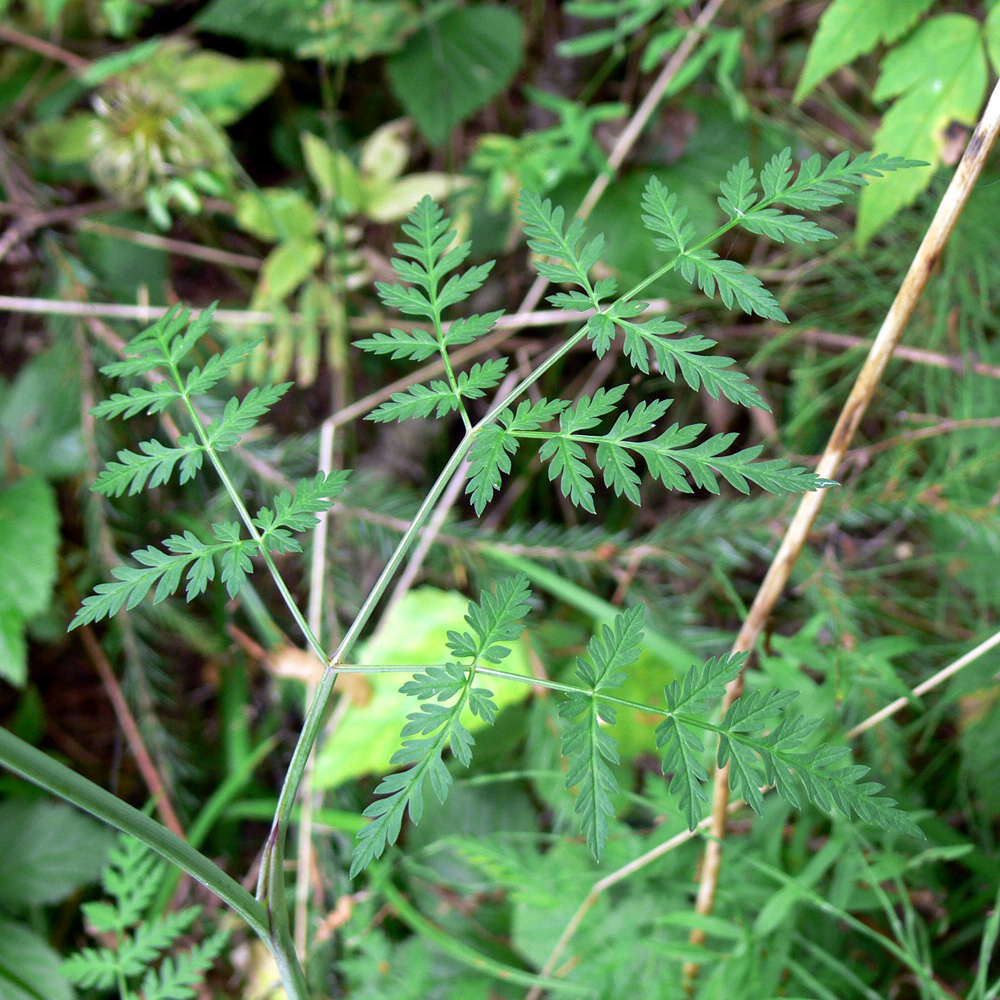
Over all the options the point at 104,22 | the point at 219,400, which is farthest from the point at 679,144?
the point at 104,22

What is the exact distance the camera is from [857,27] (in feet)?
3.32

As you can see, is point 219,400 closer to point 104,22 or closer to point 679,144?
point 104,22

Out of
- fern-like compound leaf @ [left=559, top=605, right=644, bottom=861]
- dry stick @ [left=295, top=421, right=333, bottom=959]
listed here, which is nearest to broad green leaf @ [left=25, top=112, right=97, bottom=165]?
dry stick @ [left=295, top=421, right=333, bottom=959]

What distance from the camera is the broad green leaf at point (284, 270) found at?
1485 mm

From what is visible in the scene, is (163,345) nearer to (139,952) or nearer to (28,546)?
(139,952)

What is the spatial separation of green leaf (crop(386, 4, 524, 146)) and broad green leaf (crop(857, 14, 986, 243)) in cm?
82

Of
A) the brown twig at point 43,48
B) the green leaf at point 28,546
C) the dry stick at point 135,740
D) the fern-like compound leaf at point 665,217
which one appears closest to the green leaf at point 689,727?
the fern-like compound leaf at point 665,217

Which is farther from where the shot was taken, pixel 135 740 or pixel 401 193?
pixel 401 193

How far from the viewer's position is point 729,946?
969mm

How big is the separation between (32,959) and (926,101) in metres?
1.86

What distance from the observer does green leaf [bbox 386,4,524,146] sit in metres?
1.56

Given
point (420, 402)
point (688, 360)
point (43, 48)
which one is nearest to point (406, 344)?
point (420, 402)

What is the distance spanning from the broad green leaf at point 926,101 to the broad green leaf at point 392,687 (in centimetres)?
81

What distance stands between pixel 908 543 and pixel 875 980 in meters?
0.75
